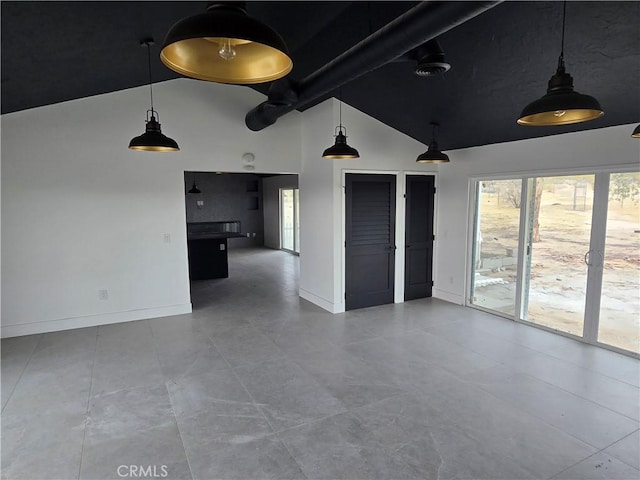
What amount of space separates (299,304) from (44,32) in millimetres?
4489

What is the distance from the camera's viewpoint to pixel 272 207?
40.1 feet

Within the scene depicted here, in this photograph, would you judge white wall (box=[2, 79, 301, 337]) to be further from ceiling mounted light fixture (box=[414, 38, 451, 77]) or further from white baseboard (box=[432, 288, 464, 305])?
white baseboard (box=[432, 288, 464, 305])

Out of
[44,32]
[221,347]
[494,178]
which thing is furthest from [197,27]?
[494,178]

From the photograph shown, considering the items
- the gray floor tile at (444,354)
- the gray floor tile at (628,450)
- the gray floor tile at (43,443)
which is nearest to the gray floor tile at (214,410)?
the gray floor tile at (43,443)

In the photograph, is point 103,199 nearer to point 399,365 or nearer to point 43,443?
point 43,443

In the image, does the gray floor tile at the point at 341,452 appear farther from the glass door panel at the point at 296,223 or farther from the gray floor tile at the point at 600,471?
the glass door panel at the point at 296,223

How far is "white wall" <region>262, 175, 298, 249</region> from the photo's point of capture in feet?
38.5

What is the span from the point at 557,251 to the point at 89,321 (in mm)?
6160

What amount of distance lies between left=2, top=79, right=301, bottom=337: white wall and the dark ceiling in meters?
0.42

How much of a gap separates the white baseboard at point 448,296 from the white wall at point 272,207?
6.16 metres

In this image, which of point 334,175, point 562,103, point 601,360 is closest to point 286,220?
point 334,175

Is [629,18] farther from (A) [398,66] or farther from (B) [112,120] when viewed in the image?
(B) [112,120]

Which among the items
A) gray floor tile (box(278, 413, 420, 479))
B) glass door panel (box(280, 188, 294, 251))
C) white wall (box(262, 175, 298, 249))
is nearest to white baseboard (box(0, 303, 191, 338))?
gray floor tile (box(278, 413, 420, 479))

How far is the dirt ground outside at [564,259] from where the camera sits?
4035mm
